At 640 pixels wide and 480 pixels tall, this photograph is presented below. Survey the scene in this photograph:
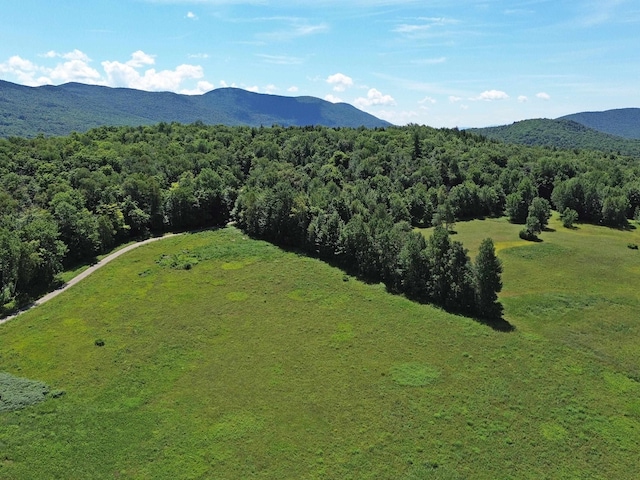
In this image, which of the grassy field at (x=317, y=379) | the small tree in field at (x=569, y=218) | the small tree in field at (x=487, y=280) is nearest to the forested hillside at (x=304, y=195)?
the small tree in field at (x=487, y=280)

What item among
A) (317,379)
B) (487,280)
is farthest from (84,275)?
(487,280)

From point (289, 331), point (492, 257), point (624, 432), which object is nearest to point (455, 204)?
point (492, 257)

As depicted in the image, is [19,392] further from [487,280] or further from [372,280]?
[487,280]

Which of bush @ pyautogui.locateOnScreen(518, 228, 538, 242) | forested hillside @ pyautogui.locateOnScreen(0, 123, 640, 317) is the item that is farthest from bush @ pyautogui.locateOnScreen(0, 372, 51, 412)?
bush @ pyautogui.locateOnScreen(518, 228, 538, 242)

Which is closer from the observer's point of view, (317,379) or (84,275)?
(317,379)

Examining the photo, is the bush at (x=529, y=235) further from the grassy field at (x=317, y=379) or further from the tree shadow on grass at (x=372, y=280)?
the tree shadow on grass at (x=372, y=280)

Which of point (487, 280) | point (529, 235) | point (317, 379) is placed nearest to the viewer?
point (317, 379)
